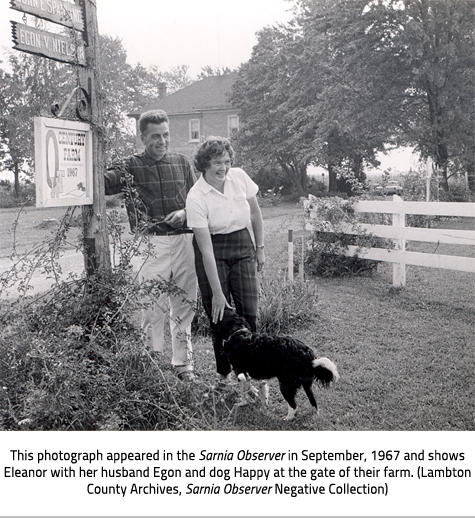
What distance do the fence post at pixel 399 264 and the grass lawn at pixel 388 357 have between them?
80 mm

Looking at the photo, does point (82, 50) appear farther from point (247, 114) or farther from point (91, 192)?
point (247, 114)

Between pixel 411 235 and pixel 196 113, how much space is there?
2552mm

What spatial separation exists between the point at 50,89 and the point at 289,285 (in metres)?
2.22

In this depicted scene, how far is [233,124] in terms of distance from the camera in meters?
3.24

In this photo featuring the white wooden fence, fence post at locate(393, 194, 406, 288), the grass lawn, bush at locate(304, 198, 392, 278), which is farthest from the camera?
bush at locate(304, 198, 392, 278)

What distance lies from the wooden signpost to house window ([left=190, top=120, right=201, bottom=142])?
57 centimetres

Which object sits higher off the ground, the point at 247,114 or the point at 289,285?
the point at 247,114

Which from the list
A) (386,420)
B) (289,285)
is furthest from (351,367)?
(289,285)

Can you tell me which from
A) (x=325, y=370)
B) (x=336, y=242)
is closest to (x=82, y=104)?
(x=325, y=370)

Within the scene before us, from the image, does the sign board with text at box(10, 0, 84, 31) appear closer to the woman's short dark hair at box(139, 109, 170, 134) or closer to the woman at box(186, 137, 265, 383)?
the woman's short dark hair at box(139, 109, 170, 134)

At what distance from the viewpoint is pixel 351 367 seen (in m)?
3.15

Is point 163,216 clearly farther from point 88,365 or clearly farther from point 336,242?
point 336,242

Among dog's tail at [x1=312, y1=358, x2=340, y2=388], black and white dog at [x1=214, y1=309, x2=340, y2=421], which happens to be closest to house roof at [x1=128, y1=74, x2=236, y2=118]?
black and white dog at [x1=214, y1=309, x2=340, y2=421]

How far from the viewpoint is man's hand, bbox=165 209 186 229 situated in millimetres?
3033
